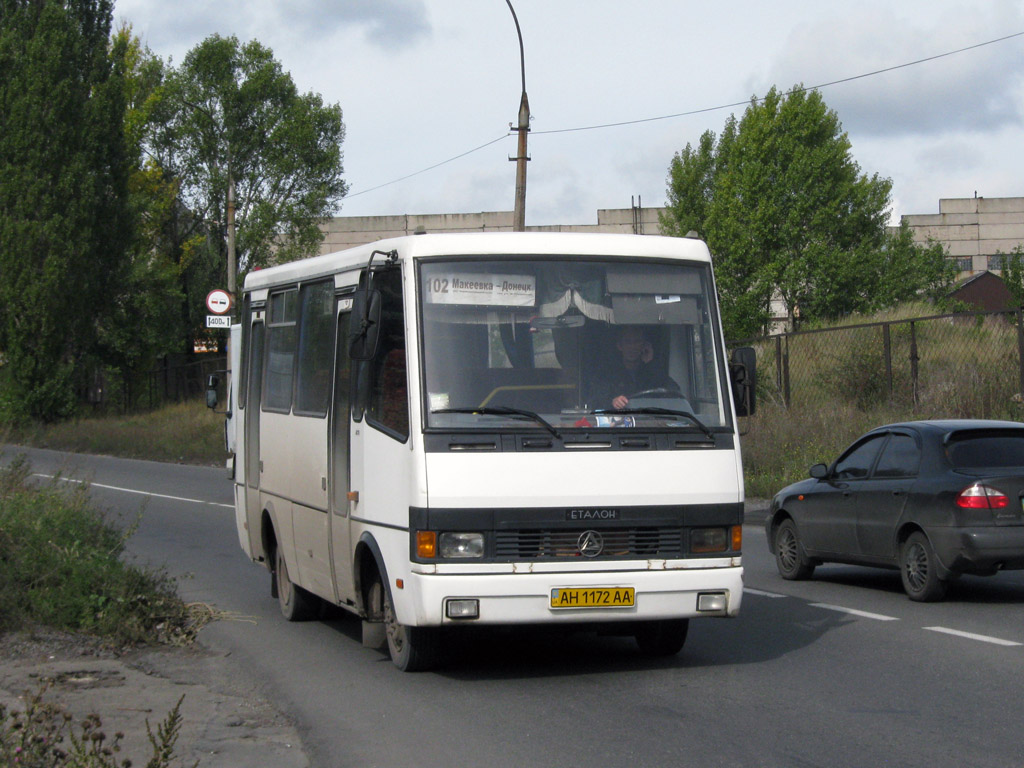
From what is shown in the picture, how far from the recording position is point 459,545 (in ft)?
24.5

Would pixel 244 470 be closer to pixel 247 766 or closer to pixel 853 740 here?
pixel 247 766

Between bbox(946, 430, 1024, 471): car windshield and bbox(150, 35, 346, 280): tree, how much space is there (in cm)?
4919

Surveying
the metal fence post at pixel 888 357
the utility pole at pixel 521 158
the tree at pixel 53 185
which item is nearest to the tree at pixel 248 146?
the tree at pixel 53 185

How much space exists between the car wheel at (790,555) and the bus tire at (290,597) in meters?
4.94

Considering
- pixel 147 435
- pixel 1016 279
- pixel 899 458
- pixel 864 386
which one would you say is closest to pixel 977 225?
pixel 1016 279

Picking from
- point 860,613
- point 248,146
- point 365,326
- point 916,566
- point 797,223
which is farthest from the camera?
point 248,146

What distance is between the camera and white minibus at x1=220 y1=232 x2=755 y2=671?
750 centimetres

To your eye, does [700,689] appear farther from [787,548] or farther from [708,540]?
[787,548]

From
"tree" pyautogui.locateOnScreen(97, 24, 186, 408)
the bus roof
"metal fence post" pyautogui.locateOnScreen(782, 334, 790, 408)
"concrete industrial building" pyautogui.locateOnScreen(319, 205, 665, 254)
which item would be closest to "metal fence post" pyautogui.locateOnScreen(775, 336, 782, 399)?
"metal fence post" pyautogui.locateOnScreen(782, 334, 790, 408)

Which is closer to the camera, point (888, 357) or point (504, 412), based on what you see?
point (504, 412)

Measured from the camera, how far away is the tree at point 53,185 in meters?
44.9

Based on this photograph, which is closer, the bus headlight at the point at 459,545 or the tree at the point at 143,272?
the bus headlight at the point at 459,545

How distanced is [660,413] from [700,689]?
165 centimetres

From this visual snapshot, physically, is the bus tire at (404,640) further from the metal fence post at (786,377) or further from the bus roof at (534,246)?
the metal fence post at (786,377)
